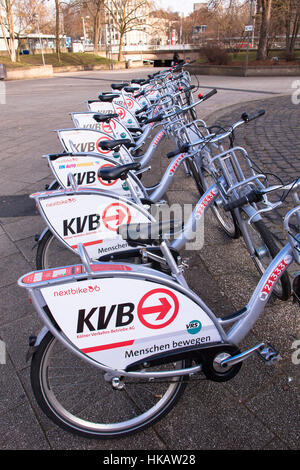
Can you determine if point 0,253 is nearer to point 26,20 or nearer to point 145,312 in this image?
point 145,312

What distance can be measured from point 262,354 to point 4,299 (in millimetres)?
1938

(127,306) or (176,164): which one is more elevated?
(176,164)

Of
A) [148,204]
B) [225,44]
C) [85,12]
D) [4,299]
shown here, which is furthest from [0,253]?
[85,12]

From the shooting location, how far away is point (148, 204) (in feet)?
9.36

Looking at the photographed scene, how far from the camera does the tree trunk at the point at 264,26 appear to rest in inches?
681

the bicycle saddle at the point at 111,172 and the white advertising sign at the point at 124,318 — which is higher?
the bicycle saddle at the point at 111,172

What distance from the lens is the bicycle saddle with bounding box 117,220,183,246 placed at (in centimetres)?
183

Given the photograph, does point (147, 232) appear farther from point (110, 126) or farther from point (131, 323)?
point (110, 126)

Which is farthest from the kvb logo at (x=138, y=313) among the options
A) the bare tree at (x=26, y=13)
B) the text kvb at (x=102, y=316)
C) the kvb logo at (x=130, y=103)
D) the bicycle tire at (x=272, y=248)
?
the bare tree at (x=26, y=13)

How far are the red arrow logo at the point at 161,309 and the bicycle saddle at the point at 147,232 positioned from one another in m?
0.40

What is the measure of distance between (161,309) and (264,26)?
21.2 metres

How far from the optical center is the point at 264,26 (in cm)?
1814

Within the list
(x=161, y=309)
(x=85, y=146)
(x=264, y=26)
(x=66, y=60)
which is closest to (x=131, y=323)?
(x=161, y=309)

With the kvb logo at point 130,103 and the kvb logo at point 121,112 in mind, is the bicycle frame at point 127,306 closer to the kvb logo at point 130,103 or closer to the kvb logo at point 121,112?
the kvb logo at point 121,112
